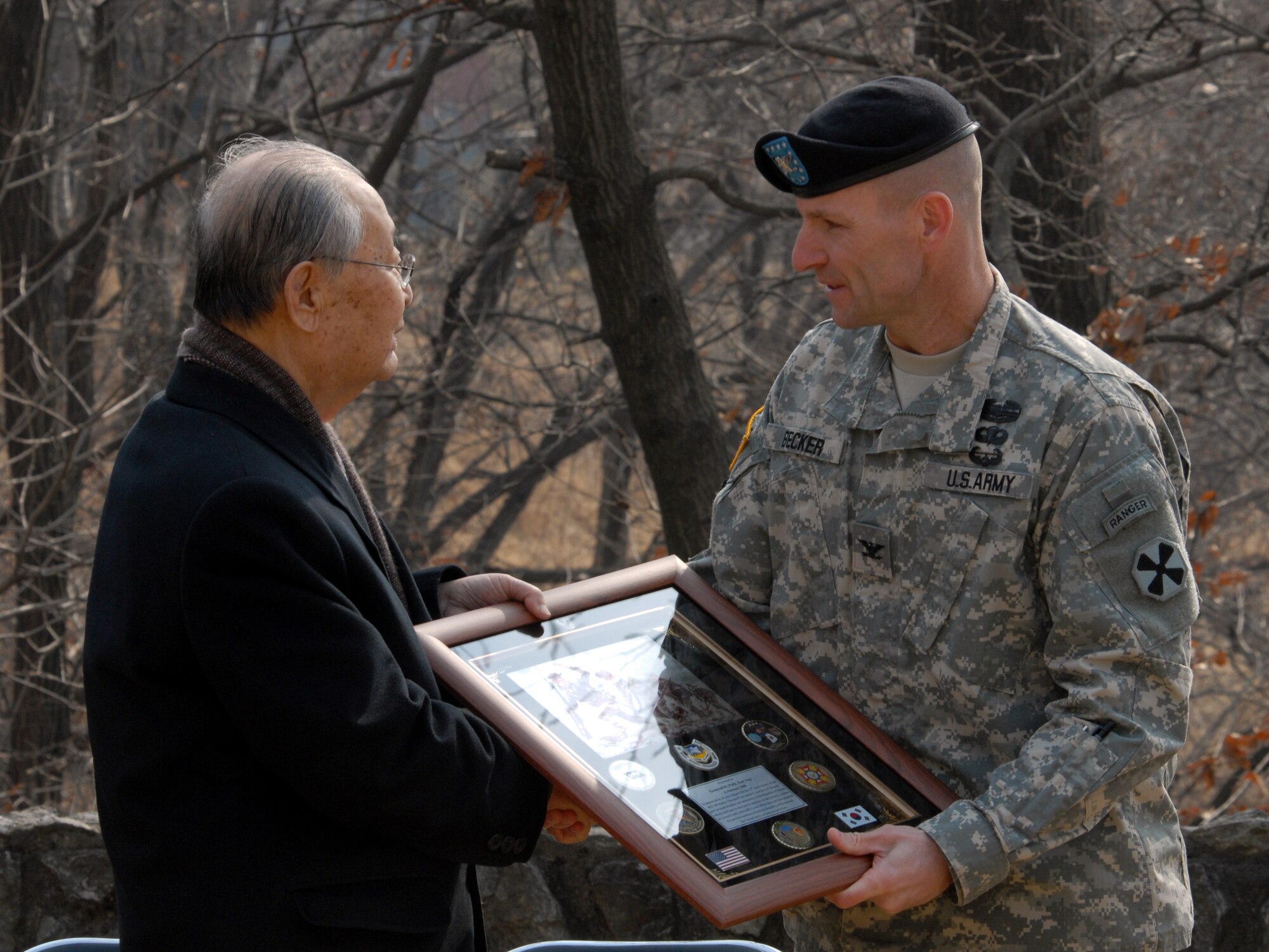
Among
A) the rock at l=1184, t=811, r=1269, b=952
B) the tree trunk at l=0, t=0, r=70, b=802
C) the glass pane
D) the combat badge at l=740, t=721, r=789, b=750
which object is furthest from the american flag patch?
the tree trunk at l=0, t=0, r=70, b=802

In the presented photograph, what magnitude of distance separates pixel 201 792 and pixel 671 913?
6.45 feet

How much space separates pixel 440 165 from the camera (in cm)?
795

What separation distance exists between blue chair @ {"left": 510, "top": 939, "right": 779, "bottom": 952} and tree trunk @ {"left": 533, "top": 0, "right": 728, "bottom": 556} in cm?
188

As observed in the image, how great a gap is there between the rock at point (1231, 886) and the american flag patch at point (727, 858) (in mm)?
1918

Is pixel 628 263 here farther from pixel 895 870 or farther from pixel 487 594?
pixel 895 870

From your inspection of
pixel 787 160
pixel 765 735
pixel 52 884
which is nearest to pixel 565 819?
pixel 765 735

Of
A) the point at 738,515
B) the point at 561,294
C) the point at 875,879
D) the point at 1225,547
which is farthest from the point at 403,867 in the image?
the point at 1225,547

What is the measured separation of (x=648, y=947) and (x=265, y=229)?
1.72 meters

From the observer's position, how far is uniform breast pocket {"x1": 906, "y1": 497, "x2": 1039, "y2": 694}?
7.52ft

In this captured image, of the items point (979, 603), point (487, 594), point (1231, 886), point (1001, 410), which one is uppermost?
point (1001, 410)

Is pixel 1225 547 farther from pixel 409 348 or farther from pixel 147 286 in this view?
pixel 147 286

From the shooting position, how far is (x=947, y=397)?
2.41 m

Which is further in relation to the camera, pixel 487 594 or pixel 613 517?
pixel 613 517

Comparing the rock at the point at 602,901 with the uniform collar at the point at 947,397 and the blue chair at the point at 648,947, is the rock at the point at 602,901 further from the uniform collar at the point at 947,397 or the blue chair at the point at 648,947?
the uniform collar at the point at 947,397
